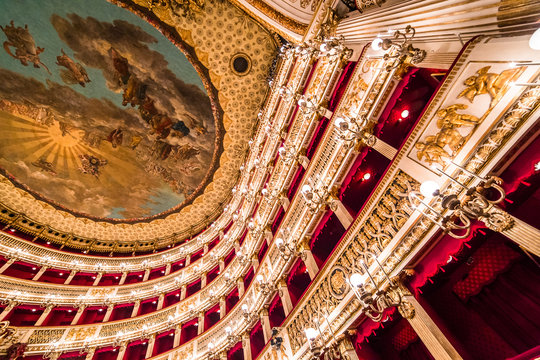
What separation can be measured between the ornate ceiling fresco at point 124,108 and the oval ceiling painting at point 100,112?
0.06 metres

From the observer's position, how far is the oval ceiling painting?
10.9 metres

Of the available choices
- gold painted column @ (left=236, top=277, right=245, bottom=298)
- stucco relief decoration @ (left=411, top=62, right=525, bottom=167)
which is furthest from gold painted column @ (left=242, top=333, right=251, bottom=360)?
stucco relief decoration @ (left=411, top=62, right=525, bottom=167)

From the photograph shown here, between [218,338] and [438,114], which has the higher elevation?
[438,114]

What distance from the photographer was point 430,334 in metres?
2.82

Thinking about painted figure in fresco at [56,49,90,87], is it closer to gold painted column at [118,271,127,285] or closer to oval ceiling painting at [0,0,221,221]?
oval ceiling painting at [0,0,221,221]

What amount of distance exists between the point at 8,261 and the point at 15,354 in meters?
6.86

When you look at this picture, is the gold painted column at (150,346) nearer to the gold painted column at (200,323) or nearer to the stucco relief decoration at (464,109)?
the gold painted column at (200,323)

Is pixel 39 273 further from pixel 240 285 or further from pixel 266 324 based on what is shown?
pixel 266 324

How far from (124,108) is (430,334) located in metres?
17.7

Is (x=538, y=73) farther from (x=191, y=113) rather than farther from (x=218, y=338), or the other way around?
(x=191, y=113)

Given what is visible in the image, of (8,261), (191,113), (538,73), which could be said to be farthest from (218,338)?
(8,261)

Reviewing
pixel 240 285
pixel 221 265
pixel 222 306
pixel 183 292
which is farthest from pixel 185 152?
pixel 222 306

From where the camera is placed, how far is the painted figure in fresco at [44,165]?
46.8 ft

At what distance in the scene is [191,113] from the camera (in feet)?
44.2
